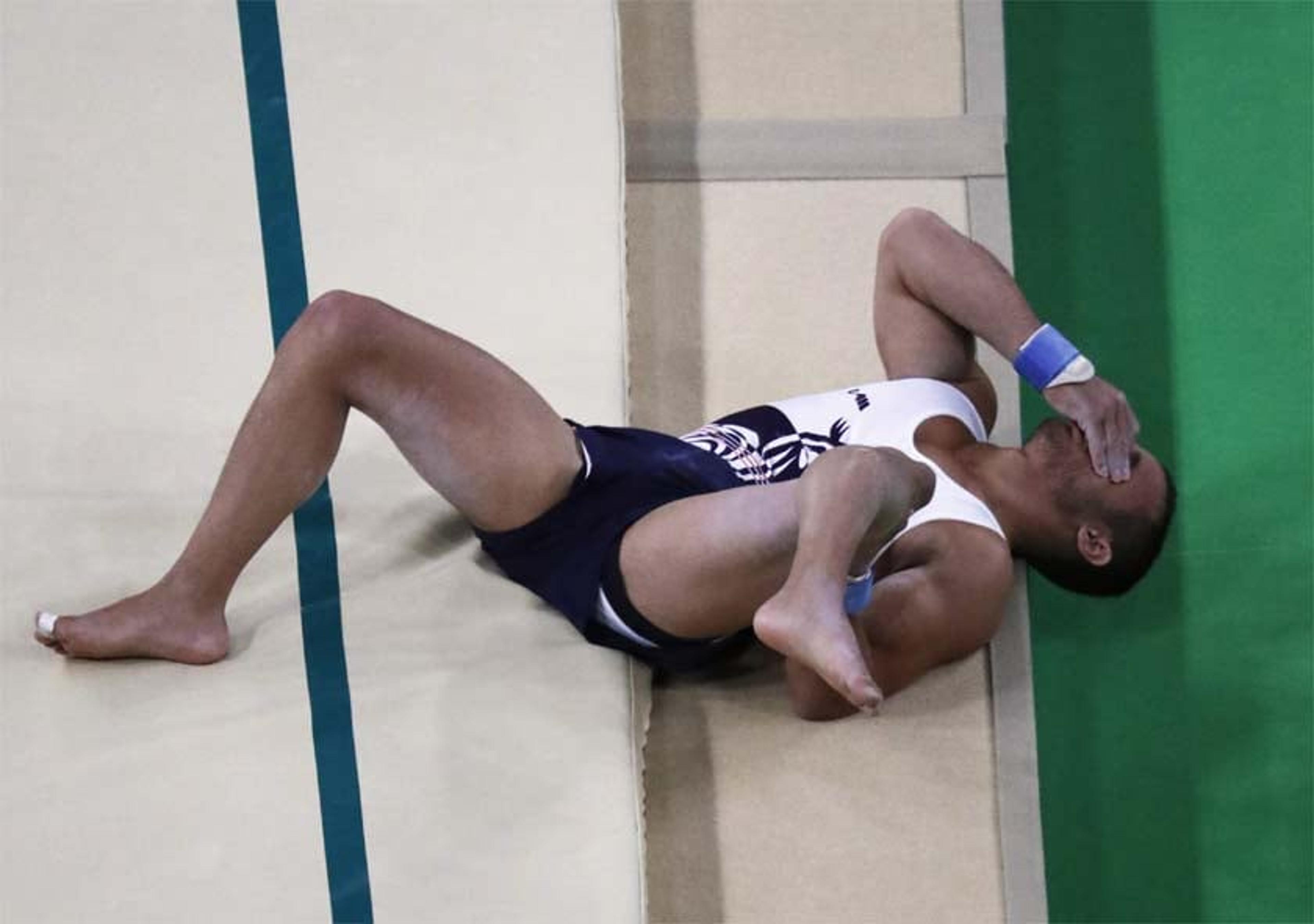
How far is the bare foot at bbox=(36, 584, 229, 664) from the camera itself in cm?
223

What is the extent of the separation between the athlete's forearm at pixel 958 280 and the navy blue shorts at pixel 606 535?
451mm

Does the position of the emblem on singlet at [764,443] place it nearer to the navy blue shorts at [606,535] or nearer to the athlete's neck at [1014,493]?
the navy blue shorts at [606,535]

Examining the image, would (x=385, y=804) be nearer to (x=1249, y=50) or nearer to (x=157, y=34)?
(x=157, y=34)

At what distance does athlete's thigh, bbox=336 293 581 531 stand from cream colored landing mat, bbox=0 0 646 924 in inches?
8.2

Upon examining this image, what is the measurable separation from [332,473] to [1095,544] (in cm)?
105

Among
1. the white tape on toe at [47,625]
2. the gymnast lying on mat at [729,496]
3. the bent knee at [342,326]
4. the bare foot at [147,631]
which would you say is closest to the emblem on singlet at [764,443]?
the gymnast lying on mat at [729,496]

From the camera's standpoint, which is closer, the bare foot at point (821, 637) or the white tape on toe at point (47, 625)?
the bare foot at point (821, 637)

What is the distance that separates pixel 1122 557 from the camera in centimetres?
246

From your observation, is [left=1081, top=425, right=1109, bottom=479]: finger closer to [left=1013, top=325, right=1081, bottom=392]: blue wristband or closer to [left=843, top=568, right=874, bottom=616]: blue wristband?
[left=1013, top=325, right=1081, bottom=392]: blue wristband

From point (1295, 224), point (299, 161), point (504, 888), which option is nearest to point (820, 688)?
point (504, 888)

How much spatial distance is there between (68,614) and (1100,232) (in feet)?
6.56

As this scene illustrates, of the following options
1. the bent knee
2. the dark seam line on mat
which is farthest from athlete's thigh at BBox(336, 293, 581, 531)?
the dark seam line on mat

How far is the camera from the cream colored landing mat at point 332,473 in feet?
7.07

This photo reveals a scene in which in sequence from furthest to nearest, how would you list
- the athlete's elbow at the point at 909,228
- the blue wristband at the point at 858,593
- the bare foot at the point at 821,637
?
the athlete's elbow at the point at 909,228 → the blue wristband at the point at 858,593 → the bare foot at the point at 821,637
